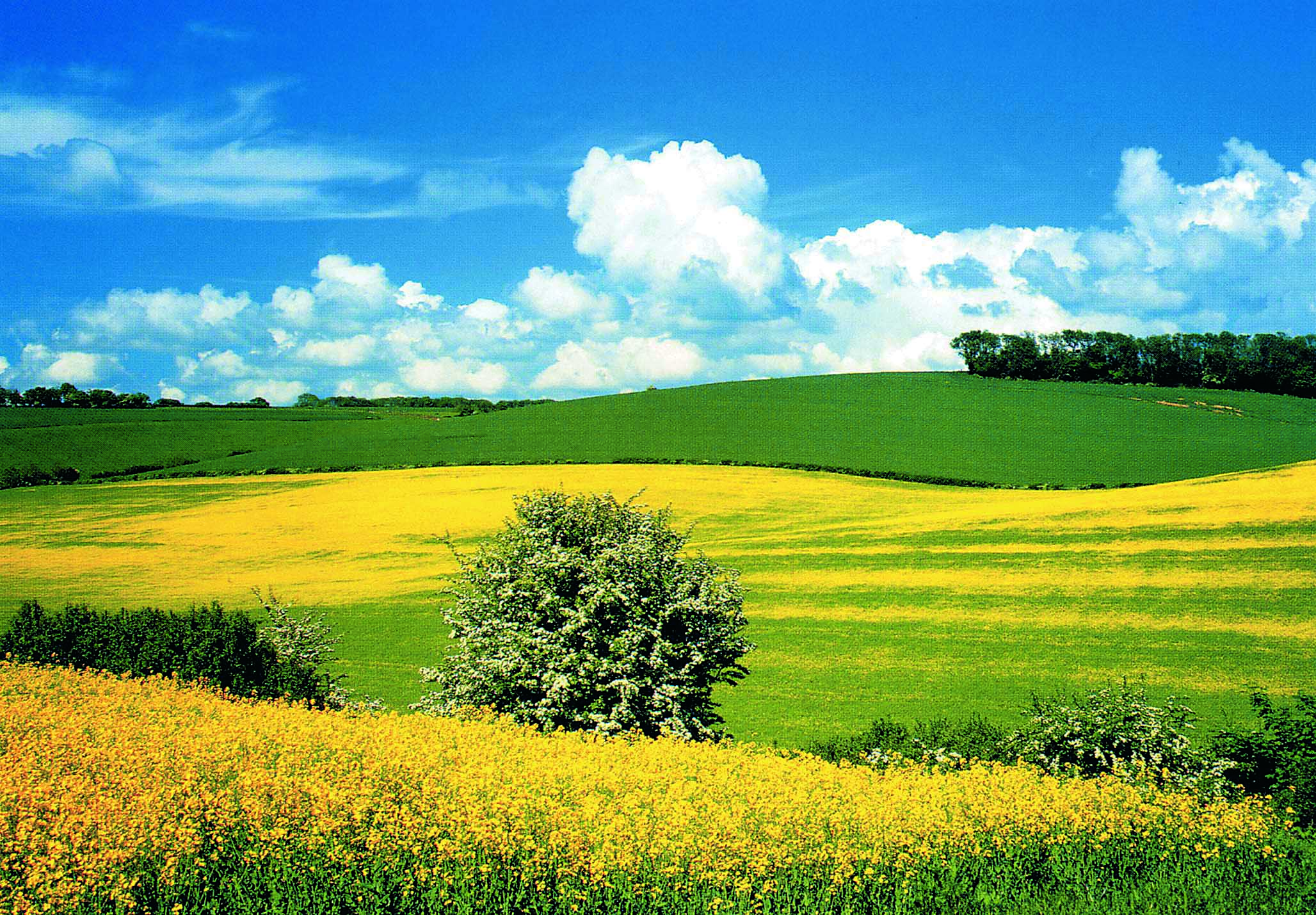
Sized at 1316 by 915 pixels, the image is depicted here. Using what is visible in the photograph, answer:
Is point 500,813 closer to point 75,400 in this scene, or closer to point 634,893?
point 634,893

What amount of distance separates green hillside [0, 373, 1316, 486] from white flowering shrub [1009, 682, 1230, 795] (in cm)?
5273

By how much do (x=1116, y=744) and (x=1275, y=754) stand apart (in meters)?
2.09

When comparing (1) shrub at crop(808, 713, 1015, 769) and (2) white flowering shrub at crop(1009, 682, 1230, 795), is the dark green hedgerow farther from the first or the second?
(1) shrub at crop(808, 713, 1015, 769)

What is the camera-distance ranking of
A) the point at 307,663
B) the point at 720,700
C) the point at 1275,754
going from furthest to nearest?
the point at 720,700
the point at 307,663
the point at 1275,754

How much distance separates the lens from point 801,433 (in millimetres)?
86312

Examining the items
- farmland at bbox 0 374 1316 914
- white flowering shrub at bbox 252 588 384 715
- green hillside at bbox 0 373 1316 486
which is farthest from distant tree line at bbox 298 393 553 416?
white flowering shrub at bbox 252 588 384 715

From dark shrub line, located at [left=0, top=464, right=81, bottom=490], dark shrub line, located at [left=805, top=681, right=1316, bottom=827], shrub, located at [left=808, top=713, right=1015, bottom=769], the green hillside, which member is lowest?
shrub, located at [left=808, top=713, right=1015, bottom=769]

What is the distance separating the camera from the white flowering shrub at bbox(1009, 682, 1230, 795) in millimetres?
13986

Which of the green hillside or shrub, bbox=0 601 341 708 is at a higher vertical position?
the green hillside

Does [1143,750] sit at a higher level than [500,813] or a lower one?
lower

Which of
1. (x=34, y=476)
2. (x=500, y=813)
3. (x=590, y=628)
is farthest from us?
(x=34, y=476)

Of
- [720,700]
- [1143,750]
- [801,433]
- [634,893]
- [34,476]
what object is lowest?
[720,700]

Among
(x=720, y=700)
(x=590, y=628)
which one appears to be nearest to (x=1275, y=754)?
(x=590, y=628)

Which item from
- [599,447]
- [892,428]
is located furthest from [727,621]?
[892,428]
